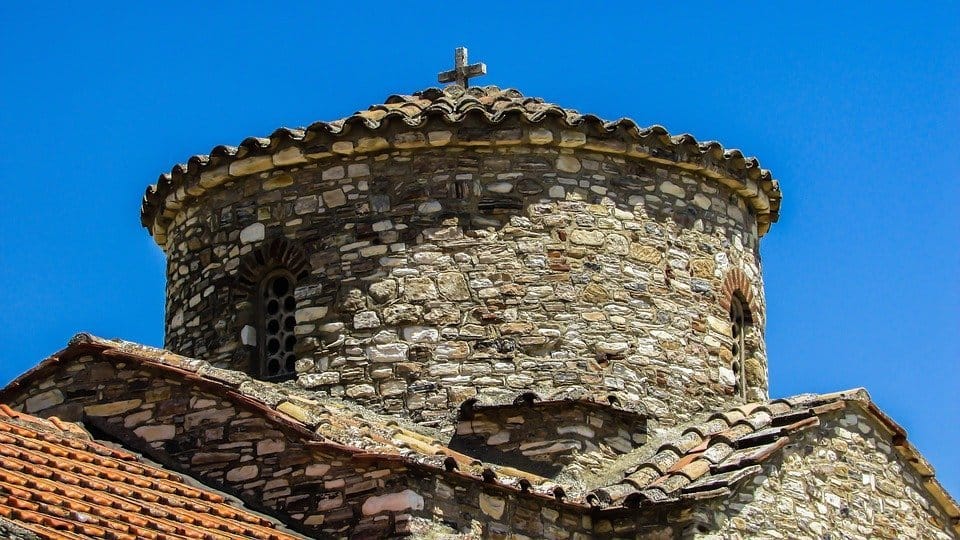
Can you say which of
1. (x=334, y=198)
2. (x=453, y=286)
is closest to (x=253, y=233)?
(x=334, y=198)

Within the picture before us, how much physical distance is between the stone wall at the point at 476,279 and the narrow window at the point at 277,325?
11cm

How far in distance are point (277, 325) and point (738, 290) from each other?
393 cm

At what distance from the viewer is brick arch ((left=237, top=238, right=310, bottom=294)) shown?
1486 centimetres

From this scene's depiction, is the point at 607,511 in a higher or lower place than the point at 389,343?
lower

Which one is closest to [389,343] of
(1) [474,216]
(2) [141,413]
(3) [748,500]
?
(1) [474,216]

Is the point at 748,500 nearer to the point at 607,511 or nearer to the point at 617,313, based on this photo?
the point at 607,511

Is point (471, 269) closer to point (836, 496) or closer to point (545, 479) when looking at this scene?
point (545, 479)

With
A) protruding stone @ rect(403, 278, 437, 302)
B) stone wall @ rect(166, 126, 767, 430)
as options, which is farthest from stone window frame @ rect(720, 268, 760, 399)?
protruding stone @ rect(403, 278, 437, 302)

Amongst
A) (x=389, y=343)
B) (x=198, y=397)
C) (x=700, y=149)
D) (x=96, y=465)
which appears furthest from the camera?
(x=700, y=149)

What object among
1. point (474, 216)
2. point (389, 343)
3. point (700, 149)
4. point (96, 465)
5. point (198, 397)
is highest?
→ point (700, 149)

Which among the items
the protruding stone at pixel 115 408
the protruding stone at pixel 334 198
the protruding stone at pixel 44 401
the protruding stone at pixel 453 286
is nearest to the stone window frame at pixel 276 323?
the protruding stone at pixel 334 198

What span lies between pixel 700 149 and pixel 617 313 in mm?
1655

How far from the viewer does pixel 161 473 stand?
12430 millimetres

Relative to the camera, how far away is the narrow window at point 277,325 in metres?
14.8
